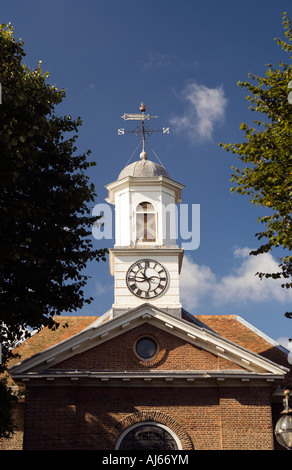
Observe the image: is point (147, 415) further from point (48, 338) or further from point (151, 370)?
point (48, 338)

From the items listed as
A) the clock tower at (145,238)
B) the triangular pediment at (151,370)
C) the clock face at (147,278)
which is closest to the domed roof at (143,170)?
the clock tower at (145,238)

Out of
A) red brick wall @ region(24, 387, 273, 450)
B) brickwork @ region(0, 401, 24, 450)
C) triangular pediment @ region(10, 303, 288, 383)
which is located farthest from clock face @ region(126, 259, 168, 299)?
brickwork @ region(0, 401, 24, 450)

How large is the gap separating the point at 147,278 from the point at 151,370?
16.1 feet

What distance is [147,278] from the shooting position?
23859mm

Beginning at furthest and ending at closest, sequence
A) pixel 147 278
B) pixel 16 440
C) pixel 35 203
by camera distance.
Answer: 1. pixel 147 278
2. pixel 16 440
3. pixel 35 203

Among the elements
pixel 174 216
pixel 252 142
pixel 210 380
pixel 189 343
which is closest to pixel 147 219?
pixel 174 216

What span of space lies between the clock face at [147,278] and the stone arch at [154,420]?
5.55 m

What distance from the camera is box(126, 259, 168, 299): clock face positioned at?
77.1ft

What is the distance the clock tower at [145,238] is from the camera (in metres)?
23.4

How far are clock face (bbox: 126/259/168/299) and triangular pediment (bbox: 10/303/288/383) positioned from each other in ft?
9.31

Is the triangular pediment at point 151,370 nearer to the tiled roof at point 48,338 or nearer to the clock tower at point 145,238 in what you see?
the clock tower at point 145,238

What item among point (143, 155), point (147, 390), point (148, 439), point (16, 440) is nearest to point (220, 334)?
point (147, 390)
